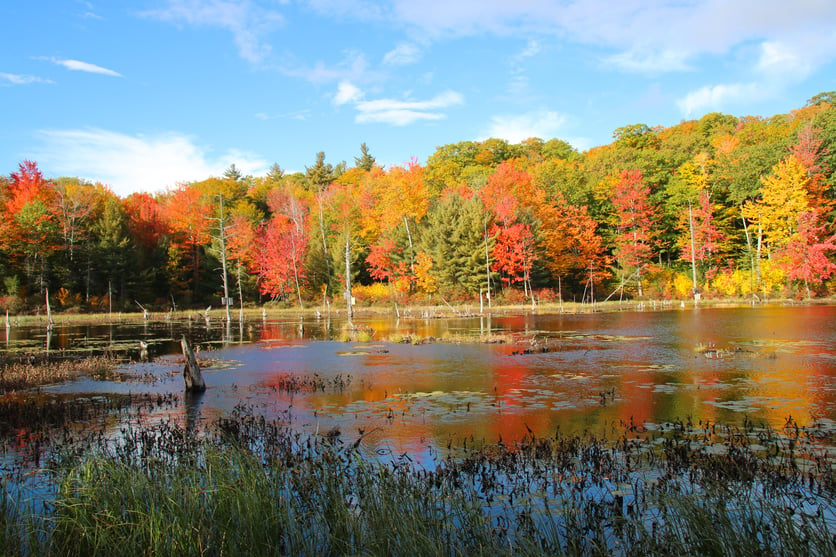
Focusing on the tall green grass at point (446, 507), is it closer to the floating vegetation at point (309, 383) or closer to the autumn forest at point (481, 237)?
the floating vegetation at point (309, 383)

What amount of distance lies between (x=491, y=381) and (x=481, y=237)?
43791mm

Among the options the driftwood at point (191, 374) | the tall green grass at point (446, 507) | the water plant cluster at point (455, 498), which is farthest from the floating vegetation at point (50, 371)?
the tall green grass at point (446, 507)

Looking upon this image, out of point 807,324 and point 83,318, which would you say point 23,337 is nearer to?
point 83,318

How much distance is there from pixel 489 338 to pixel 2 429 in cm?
2029

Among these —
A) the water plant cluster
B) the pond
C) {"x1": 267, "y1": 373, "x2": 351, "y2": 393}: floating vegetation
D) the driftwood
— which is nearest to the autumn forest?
the pond

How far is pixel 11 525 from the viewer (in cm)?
617

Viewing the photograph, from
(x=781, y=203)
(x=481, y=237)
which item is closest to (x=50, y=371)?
(x=481, y=237)

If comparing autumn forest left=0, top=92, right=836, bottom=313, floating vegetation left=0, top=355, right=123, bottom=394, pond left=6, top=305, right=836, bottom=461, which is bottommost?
pond left=6, top=305, right=836, bottom=461

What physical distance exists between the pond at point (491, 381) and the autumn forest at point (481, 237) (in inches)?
1079

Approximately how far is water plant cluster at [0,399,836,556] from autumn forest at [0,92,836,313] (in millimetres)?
46618

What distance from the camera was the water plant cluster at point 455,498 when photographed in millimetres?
5750

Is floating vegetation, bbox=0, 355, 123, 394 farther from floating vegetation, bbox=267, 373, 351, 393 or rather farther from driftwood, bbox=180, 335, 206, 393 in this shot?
floating vegetation, bbox=267, 373, 351, 393

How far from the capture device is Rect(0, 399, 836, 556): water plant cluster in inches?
226

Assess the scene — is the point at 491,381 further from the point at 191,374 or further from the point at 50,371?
the point at 50,371
